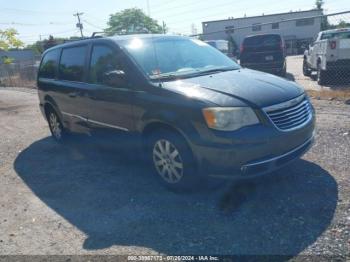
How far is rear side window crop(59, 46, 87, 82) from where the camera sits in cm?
551

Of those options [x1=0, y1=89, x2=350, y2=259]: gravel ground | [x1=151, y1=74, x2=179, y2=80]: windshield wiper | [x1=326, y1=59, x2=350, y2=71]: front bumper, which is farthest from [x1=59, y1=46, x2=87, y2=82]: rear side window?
[x1=326, y1=59, x2=350, y2=71]: front bumper

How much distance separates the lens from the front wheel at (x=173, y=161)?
3902mm

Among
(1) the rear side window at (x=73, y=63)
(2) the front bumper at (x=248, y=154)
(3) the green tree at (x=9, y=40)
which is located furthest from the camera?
(3) the green tree at (x=9, y=40)

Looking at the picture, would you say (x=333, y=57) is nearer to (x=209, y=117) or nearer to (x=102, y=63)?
(x=102, y=63)

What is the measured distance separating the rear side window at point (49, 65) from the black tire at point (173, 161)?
318 centimetres

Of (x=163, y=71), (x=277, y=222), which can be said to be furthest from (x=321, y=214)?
(x=163, y=71)

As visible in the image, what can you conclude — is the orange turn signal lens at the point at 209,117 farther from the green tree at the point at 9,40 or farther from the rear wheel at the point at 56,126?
the green tree at the point at 9,40

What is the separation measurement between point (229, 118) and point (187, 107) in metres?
0.47

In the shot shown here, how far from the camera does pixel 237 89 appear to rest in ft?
12.7

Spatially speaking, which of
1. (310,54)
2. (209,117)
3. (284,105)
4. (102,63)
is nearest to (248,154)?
(209,117)

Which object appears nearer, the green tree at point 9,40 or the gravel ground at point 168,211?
the gravel ground at point 168,211

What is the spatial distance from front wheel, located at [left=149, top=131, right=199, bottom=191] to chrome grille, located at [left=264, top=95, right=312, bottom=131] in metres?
0.97

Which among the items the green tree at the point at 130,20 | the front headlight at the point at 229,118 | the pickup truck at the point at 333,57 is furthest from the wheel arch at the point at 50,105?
the green tree at the point at 130,20

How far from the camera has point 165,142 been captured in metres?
4.09
